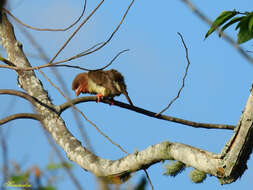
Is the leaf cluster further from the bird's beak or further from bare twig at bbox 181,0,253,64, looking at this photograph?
the bird's beak

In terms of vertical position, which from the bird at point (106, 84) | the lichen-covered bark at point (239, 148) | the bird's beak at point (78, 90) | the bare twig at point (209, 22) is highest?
the bird's beak at point (78, 90)

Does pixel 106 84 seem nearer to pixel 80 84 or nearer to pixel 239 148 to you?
pixel 80 84

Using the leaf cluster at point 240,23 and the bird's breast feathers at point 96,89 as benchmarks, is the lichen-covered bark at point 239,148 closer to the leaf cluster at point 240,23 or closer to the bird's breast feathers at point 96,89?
the leaf cluster at point 240,23

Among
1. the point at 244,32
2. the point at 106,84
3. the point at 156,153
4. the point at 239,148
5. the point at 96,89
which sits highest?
the point at 96,89

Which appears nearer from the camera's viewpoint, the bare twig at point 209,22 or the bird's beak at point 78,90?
the bare twig at point 209,22

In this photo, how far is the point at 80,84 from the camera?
666 cm

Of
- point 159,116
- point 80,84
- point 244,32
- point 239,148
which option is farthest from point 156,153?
point 80,84

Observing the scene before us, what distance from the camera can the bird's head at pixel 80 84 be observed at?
21.5 ft

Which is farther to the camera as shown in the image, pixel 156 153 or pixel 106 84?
pixel 106 84

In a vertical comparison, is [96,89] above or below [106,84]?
above

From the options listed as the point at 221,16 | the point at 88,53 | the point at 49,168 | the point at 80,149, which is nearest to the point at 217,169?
the point at 221,16

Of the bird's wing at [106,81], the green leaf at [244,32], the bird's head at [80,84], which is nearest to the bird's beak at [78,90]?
the bird's head at [80,84]

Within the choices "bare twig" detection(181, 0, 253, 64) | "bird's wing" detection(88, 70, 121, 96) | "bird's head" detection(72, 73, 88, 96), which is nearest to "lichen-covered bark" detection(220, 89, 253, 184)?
"bare twig" detection(181, 0, 253, 64)

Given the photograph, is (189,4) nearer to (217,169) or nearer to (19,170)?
(19,170)
